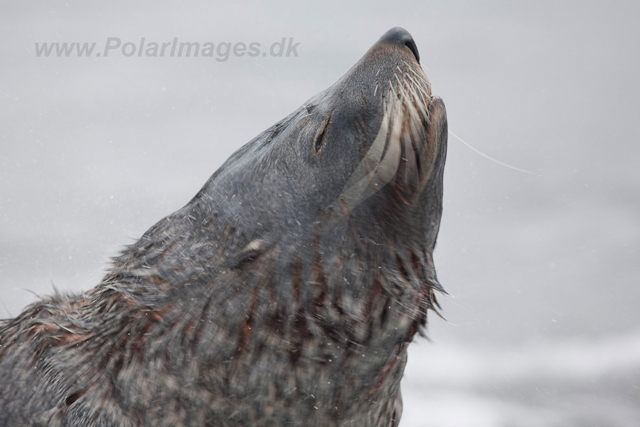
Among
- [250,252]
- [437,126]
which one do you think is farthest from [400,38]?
[250,252]

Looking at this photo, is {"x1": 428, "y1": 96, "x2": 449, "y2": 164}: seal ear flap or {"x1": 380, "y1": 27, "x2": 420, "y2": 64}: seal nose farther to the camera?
{"x1": 380, "y1": 27, "x2": 420, "y2": 64}: seal nose

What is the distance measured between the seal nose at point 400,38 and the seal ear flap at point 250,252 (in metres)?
0.79

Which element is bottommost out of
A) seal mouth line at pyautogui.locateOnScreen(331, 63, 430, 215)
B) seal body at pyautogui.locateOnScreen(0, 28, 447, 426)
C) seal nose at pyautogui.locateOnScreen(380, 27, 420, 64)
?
seal body at pyautogui.locateOnScreen(0, 28, 447, 426)

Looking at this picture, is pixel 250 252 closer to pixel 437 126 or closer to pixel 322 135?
pixel 322 135

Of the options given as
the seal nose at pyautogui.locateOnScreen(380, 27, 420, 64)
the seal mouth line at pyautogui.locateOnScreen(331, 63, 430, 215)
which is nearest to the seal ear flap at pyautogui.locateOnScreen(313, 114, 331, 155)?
the seal mouth line at pyautogui.locateOnScreen(331, 63, 430, 215)

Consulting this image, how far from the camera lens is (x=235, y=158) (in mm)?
2389

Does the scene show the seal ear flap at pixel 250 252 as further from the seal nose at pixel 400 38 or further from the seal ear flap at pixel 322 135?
the seal nose at pixel 400 38

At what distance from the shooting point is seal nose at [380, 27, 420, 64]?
2.12 metres

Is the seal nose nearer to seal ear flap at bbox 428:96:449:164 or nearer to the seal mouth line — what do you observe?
the seal mouth line

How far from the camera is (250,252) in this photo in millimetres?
2090

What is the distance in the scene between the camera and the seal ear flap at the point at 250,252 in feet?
6.83

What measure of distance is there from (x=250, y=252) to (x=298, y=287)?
0.20 metres

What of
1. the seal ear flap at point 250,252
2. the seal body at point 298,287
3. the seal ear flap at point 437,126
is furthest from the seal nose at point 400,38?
the seal ear flap at point 250,252

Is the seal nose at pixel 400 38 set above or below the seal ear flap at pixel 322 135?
above
